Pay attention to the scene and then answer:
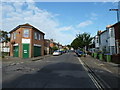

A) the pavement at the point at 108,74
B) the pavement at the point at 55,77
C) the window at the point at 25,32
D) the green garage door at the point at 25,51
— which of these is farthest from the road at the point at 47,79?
the window at the point at 25,32

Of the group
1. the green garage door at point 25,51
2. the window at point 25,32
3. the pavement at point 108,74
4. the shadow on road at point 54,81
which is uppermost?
the window at point 25,32

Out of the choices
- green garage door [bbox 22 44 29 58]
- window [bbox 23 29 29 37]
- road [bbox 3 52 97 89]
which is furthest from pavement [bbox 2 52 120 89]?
window [bbox 23 29 29 37]

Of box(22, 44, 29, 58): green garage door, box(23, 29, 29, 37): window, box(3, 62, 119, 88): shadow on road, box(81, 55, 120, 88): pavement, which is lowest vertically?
box(81, 55, 120, 88): pavement

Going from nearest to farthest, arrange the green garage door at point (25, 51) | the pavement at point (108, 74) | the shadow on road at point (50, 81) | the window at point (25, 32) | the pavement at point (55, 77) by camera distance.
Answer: the shadow on road at point (50, 81), the pavement at point (55, 77), the pavement at point (108, 74), the green garage door at point (25, 51), the window at point (25, 32)

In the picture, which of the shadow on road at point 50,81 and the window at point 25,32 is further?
the window at point 25,32

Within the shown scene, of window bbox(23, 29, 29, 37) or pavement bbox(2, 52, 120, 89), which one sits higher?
window bbox(23, 29, 29, 37)

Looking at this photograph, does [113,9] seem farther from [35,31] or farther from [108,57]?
[35,31]

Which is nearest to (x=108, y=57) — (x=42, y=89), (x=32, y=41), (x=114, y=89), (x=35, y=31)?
(x=114, y=89)

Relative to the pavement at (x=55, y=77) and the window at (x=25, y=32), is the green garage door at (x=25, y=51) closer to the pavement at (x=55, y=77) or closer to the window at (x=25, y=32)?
the window at (x=25, y=32)

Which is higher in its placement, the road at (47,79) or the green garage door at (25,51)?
the green garage door at (25,51)

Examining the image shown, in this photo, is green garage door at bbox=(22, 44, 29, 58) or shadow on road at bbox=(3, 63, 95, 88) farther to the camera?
green garage door at bbox=(22, 44, 29, 58)

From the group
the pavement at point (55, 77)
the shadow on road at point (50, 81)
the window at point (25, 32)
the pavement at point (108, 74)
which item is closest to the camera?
the shadow on road at point (50, 81)

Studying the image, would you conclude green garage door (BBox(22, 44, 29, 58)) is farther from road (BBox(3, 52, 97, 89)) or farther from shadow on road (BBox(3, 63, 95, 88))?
shadow on road (BBox(3, 63, 95, 88))

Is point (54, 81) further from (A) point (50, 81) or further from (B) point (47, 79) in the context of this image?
(B) point (47, 79)
